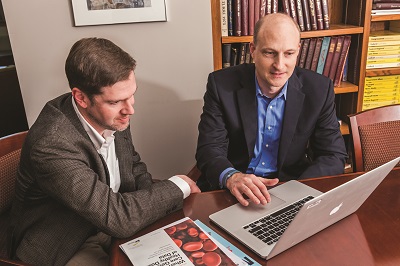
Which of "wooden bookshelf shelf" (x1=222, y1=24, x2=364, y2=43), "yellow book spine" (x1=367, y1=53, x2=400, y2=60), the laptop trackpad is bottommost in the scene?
the laptop trackpad

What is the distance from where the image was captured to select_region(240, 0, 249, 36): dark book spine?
207cm

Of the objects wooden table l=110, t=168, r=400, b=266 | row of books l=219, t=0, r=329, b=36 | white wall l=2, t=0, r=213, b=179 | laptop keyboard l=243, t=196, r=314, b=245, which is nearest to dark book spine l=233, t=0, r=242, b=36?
row of books l=219, t=0, r=329, b=36

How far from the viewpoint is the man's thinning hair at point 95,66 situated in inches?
44.1

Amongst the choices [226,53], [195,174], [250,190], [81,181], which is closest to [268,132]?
[195,174]

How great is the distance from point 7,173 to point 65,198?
0.49 meters

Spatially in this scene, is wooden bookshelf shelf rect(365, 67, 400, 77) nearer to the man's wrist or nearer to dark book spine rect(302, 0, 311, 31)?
dark book spine rect(302, 0, 311, 31)

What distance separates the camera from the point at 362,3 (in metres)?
2.19

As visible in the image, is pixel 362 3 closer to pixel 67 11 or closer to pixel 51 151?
pixel 67 11

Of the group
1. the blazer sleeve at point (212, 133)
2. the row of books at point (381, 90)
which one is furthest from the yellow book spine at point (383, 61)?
the blazer sleeve at point (212, 133)

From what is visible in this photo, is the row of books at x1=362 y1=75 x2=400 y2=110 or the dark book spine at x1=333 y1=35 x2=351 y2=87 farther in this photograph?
the row of books at x1=362 y1=75 x2=400 y2=110

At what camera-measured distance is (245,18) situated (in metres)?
2.10

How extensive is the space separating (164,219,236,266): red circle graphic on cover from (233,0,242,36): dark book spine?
1365mm

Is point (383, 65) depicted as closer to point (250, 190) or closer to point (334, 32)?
point (334, 32)

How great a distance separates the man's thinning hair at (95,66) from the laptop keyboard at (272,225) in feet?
1.91
